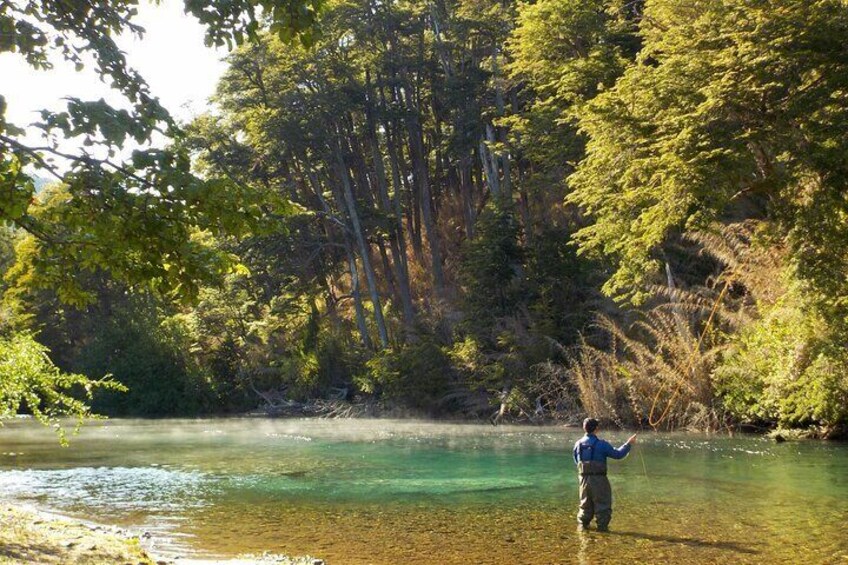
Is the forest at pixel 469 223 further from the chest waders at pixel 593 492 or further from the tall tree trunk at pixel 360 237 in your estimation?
the chest waders at pixel 593 492

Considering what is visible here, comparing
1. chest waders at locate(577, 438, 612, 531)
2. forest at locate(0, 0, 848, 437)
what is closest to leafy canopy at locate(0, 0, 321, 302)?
forest at locate(0, 0, 848, 437)

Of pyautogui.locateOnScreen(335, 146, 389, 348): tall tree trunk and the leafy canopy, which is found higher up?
pyautogui.locateOnScreen(335, 146, 389, 348): tall tree trunk

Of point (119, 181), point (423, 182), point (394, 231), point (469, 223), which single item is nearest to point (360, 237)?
point (394, 231)

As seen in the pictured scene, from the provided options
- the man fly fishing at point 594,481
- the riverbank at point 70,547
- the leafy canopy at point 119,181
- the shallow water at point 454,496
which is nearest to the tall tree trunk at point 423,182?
the shallow water at point 454,496

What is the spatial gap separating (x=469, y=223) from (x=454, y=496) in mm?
28460

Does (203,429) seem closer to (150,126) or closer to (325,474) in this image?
(325,474)

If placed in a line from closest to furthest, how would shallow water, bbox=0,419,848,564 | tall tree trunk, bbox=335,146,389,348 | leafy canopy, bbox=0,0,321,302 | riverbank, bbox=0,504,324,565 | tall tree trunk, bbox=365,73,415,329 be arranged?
leafy canopy, bbox=0,0,321,302 < riverbank, bbox=0,504,324,565 < shallow water, bbox=0,419,848,564 < tall tree trunk, bbox=335,146,389,348 < tall tree trunk, bbox=365,73,415,329

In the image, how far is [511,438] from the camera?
2341 centimetres

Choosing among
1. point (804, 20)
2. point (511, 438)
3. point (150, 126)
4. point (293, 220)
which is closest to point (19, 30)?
point (150, 126)

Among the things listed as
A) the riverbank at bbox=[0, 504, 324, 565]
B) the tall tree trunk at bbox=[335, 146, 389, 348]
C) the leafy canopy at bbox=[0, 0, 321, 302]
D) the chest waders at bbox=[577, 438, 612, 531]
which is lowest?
the riverbank at bbox=[0, 504, 324, 565]

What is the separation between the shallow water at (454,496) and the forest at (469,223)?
2675 mm

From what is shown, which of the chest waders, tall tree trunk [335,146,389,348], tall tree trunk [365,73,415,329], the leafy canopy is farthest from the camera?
tall tree trunk [365,73,415,329]

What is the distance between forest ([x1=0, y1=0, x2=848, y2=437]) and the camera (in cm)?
549

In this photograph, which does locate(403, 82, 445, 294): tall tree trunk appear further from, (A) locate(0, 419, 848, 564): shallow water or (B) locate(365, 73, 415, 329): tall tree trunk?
(A) locate(0, 419, 848, 564): shallow water
